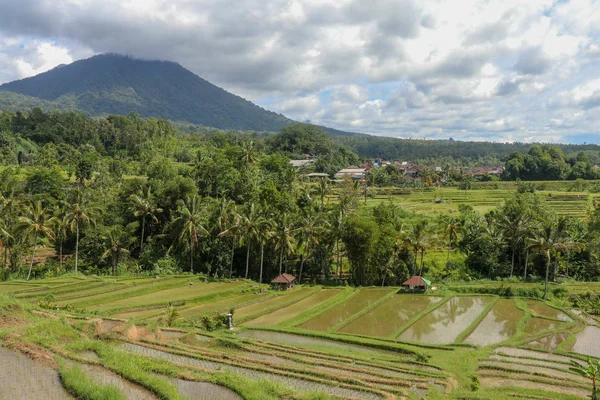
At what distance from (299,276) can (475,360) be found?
66.4 feet

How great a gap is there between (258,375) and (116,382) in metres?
4.46

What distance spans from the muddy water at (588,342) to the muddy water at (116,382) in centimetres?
1884

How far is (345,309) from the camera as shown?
2717cm

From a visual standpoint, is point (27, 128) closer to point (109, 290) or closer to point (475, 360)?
point (109, 290)

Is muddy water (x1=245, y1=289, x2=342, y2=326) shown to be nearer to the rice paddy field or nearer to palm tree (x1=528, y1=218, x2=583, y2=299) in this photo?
the rice paddy field

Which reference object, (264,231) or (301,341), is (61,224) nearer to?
(264,231)

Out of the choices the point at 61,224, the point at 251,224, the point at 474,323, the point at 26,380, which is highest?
the point at 251,224

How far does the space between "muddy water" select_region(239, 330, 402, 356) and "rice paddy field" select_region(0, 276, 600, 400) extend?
0.09 meters

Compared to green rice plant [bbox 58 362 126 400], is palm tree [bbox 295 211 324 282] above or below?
above

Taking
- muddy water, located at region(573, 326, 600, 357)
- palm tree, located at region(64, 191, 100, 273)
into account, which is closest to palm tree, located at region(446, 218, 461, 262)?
muddy water, located at region(573, 326, 600, 357)

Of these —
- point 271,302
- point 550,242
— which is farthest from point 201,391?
point 550,242

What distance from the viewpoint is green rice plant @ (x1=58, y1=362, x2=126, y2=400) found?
1085cm

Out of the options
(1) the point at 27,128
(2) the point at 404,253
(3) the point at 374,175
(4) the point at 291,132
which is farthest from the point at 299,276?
(4) the point at 291,132

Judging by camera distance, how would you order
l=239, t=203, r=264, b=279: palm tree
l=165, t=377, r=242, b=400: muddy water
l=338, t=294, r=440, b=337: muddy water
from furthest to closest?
l=239, t=203, r=264, b=279: palm tree < l=338, t=294, r=440, b=337: muddy water < l=165, t=377, r=242, b=400: muddy water
